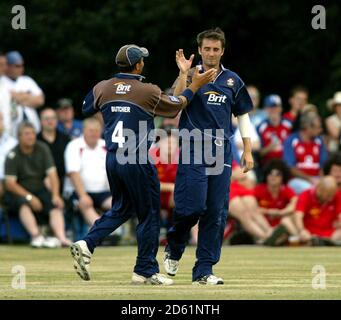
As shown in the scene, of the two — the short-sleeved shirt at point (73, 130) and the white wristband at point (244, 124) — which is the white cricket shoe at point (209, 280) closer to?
the white wristband at point (244, 124)

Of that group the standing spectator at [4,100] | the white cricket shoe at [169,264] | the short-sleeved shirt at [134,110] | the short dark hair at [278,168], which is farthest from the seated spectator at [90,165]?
the short-sleeved shirt at [134,110]

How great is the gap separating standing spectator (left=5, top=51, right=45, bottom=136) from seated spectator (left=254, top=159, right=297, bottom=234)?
4.01 meters

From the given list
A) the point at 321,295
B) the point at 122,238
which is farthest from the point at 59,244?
the point at 321,295

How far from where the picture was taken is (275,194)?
68.8 ft

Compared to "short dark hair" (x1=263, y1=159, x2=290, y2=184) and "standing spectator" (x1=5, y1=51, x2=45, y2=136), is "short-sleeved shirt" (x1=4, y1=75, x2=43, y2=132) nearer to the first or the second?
"standing spectator" (x1=5, y1=51, x2=45, y2=136)

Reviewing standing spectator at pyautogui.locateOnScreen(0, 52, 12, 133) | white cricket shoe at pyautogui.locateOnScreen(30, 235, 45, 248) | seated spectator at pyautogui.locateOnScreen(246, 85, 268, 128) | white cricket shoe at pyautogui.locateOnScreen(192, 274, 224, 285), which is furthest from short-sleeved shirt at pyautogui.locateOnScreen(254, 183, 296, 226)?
white cricket shoe at pyautogui.locateOnScreen(192, 274, 224, 285)

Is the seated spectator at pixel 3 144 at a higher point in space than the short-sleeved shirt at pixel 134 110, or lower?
lower

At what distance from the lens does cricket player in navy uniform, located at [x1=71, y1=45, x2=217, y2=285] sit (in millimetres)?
12688

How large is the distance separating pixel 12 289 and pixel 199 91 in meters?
2.68

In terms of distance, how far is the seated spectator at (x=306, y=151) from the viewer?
21.8 m

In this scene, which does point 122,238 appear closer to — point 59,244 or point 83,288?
point 59,244

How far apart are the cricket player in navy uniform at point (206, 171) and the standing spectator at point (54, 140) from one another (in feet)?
28.7

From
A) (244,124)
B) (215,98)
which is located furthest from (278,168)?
(215,98)
